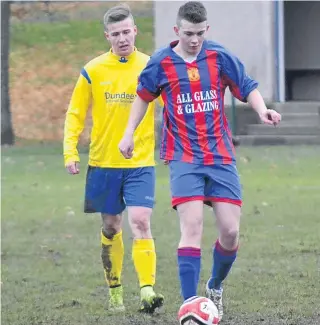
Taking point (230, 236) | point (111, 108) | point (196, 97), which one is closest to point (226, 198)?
point (230, 236)

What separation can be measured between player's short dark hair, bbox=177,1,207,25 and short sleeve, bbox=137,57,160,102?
12.7 inches

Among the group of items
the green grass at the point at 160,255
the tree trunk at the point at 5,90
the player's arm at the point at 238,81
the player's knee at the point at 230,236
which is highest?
the player's arm at the point at 238,81

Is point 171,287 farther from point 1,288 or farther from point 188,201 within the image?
point 188,201

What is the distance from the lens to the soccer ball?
624 centimetres

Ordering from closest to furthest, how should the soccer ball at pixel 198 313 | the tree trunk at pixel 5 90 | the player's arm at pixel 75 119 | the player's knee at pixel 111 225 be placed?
the soccer ball at pixel 198 313, the player's arm at pixel 75 119, the player's knee at pixel 111 225, the tree trunk at pixel 5 90

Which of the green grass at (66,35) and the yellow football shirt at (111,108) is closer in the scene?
the yellow football shirt at (111,108)

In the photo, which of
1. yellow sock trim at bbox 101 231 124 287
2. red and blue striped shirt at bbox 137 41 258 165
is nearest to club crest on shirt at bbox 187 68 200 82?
red and blue striped shirt at bbox 137 41 258 165

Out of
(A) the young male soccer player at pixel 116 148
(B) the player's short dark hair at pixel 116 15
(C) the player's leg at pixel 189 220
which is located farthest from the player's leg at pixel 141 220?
(B) the player's short dark hair at pixel 116 15

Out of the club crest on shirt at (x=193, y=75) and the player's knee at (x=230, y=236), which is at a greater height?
the club crest on shirt at (x=193, y=75)

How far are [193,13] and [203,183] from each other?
1.03m

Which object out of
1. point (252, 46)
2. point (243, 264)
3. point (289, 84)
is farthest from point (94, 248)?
point (289, 84)

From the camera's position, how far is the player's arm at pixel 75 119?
7648 mm

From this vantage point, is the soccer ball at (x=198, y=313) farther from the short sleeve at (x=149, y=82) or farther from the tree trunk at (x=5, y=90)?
the tree trunk at (x=5, y=90)

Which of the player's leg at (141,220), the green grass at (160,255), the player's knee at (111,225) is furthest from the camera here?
the player's knee at (111,225)
